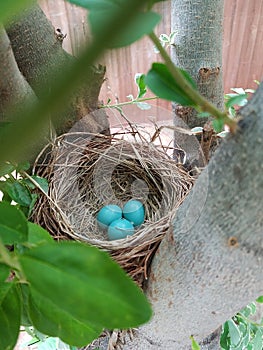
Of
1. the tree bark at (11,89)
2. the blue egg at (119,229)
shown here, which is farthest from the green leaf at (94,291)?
the blue egg at (119,229)

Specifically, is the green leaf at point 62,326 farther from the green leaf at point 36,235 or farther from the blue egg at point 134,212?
the blue egg at point 134,212

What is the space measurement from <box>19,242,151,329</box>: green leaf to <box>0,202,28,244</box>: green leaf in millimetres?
63

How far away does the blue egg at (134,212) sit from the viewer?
0.73 meters

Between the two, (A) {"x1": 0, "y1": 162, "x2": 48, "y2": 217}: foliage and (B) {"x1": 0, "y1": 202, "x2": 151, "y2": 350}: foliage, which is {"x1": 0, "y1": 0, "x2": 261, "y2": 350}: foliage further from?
(A) {"x1": 0, "y1": 162, "x2": 48, "y2": 217}: foliage

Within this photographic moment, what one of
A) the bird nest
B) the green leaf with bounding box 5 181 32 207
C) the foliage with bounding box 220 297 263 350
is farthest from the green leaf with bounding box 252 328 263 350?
the green leaf with bounding box 5 181 32 207

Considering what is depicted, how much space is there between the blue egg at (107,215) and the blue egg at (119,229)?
0.05 ft

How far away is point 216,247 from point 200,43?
1.31 ft

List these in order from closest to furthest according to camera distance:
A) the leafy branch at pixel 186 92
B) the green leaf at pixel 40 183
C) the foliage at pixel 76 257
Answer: the foliage at pixel 76 257
the leafy branch at pixel 186 92
the green leaf at pixel 40 183

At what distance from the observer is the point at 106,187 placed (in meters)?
0.77

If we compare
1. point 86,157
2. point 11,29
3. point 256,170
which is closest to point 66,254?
point 256,170

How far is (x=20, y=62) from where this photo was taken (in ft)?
1.84

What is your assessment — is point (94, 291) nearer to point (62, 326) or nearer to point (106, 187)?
point (62, 326)

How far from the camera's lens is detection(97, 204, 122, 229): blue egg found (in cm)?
71

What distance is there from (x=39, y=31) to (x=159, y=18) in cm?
42
